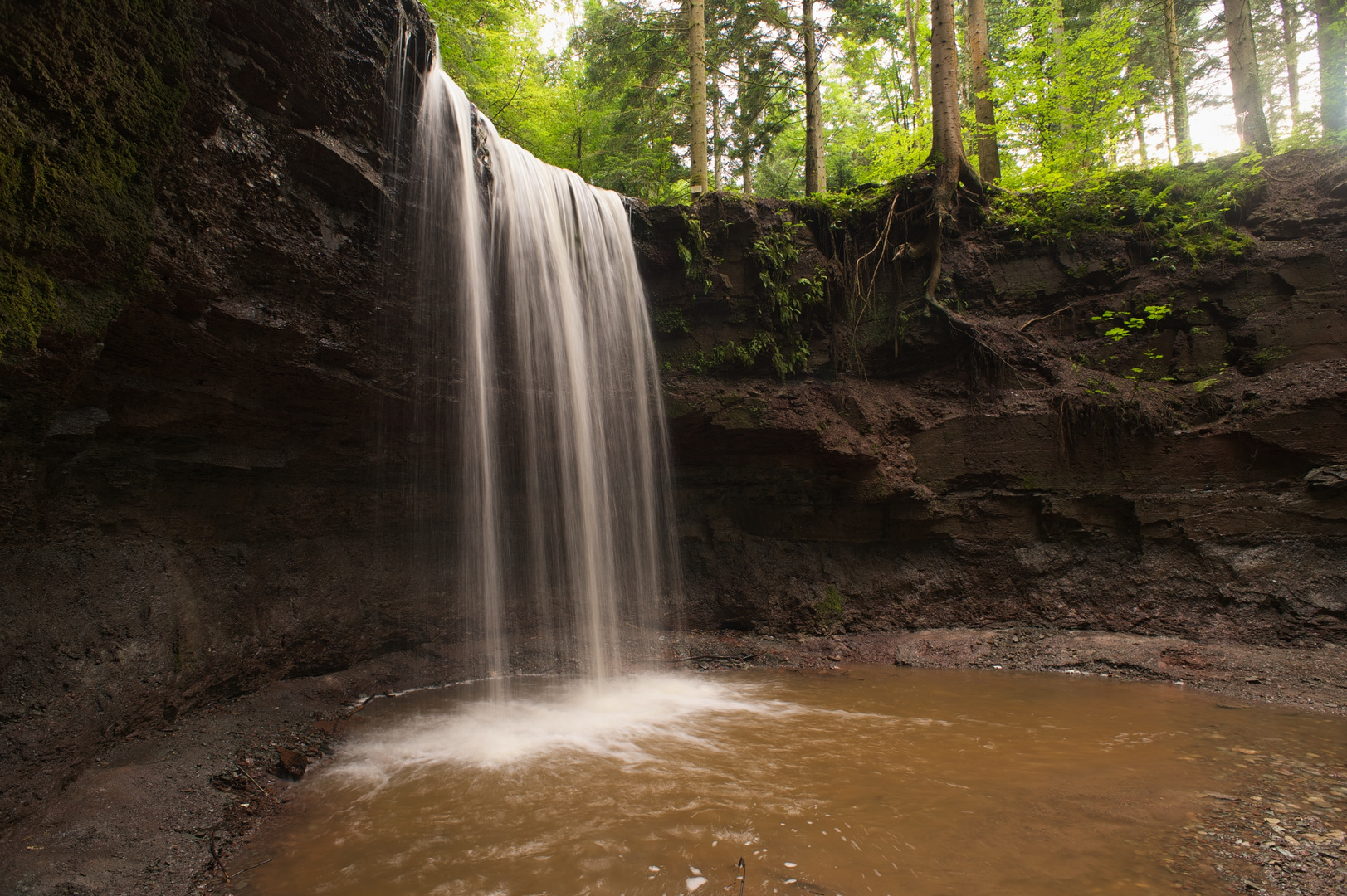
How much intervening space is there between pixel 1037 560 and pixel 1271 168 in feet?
22.4

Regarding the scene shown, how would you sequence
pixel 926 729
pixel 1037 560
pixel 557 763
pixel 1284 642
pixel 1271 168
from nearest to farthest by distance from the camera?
pixel 557 763 < pixel 926 729 < pixel 1284 642 < pixel 1037 560 < pixel 1271 168

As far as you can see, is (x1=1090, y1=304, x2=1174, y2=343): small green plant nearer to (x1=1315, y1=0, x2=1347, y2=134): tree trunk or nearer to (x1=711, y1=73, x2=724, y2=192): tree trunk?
(x1=1315, y1=0, x2=1347, y2=134): tree trunk

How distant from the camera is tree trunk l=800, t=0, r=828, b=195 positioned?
39.8 feet

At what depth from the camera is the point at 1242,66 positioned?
11008mm

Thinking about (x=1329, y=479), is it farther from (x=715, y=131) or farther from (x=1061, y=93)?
(x=715, y=131)

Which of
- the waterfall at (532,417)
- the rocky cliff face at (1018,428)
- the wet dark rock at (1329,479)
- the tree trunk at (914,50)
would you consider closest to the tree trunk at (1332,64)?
the rocky cliff face at (1018,428)

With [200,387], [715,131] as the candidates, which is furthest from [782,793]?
[715,131]

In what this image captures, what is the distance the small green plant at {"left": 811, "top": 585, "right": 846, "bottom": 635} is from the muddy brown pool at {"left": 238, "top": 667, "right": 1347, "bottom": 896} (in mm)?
2137

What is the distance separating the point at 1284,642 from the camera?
22.5 ft

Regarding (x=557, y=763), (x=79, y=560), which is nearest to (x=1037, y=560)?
(x=557, y=763)

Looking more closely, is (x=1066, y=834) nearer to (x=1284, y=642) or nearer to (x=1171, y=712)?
(x=1171, y=712)

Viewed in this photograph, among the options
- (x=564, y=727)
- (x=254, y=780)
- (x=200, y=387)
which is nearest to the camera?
(x=254, y=780)

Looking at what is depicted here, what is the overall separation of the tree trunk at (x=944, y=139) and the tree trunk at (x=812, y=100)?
8.03 feet

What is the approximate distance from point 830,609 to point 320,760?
621 centimetres
